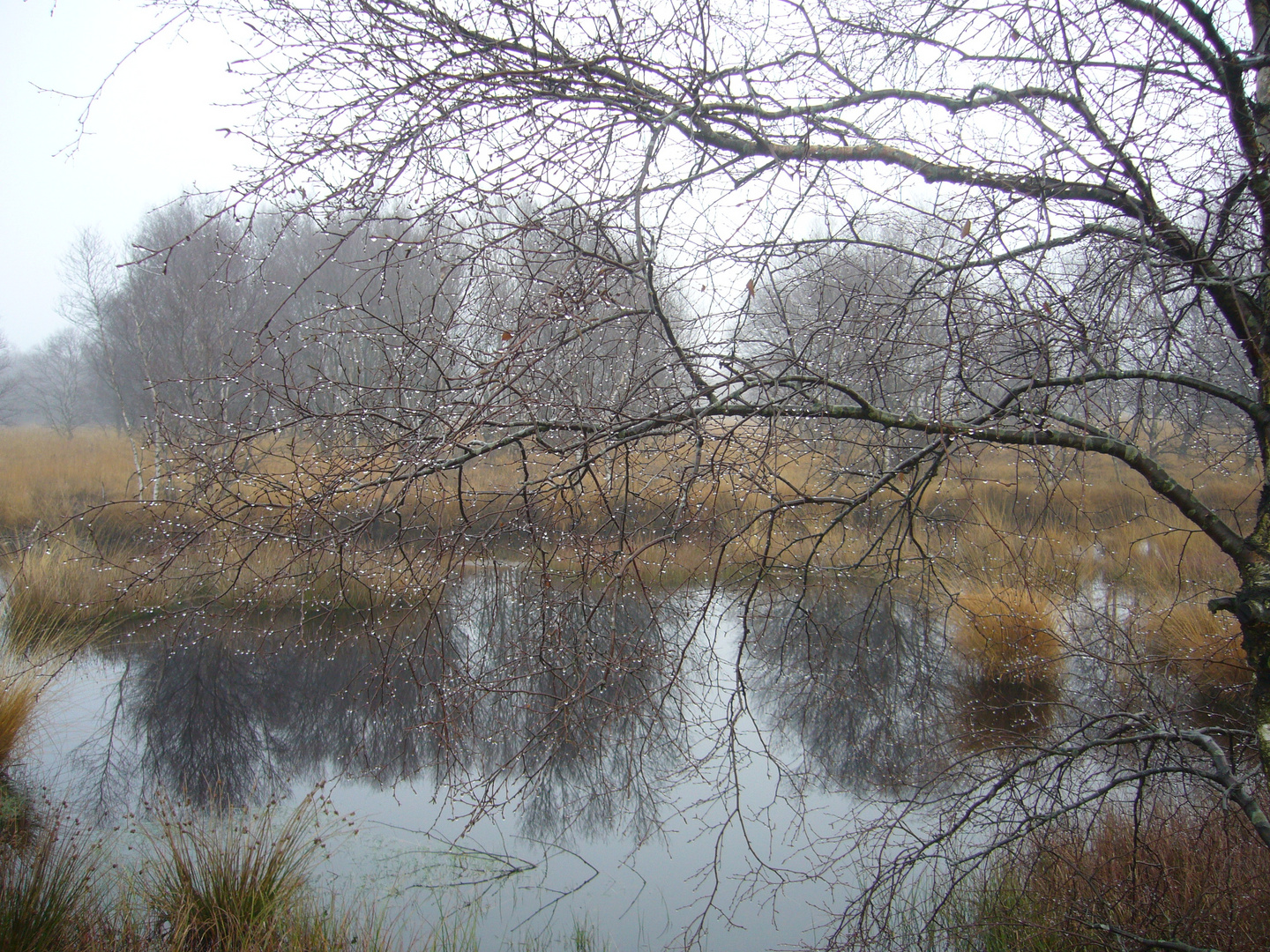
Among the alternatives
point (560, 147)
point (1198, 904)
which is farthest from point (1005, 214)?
point (1198, 904)

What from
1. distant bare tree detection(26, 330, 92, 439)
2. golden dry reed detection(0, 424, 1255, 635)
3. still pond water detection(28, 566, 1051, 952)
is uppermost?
distant bare tree detection(26, 330, 92, 439)

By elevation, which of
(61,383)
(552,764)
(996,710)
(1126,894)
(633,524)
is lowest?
(552,764)

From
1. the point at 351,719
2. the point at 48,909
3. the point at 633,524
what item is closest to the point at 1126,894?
the point at 48,909

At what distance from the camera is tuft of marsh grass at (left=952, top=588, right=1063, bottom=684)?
621cm

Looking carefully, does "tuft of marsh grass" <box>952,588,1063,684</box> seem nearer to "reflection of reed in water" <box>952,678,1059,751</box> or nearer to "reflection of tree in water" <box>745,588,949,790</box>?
"reflection of reed in water" <box>952,678,1059,751</box>

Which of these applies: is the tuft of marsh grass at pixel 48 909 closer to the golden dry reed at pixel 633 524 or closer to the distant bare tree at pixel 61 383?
the golden dry reed at pixel 633 524

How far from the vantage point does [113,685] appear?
699cm

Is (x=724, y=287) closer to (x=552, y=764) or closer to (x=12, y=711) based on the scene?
(x=552, y=764)

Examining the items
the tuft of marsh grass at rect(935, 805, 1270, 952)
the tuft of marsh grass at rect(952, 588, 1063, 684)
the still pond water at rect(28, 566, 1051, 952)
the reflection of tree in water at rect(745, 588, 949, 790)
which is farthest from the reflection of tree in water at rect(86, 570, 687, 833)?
the tuft of marsh grass at rect(952, 588, 1063, 684)

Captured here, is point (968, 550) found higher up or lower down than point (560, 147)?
lower down

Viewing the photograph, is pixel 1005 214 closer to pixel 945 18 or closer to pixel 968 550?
pixel 945 18

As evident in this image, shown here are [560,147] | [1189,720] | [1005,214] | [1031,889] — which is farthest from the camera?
[1189,720]

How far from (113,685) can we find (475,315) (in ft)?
21.8

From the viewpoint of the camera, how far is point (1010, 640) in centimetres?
622
